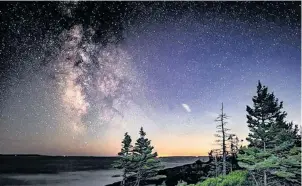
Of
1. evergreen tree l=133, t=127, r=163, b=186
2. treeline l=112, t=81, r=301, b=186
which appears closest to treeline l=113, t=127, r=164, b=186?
evergreen tree l=133, t=127, r=163, b=186

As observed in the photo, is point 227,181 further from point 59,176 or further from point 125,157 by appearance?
point 59,176

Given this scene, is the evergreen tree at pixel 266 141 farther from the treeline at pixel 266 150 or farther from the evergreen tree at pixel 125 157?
the evergreen tree at pixel 125 157

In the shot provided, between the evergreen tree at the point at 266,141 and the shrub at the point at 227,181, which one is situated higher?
the evergreen tree at the point at 266,141

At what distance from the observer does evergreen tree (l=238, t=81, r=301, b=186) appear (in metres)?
12.2

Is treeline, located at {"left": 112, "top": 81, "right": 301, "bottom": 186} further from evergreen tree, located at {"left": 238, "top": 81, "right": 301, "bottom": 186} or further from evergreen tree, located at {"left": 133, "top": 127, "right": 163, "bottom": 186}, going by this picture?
Answer: evergreen tree, located at {"left": 133, "top": 127, "right": 163, "bottom": 186}

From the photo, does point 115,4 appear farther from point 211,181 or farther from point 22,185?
point 22,185

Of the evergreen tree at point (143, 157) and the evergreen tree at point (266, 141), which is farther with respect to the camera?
the evergreen tree at point (143, 157)

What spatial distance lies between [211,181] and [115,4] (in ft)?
30.5

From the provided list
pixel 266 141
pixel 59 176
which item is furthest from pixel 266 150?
pixel 59 176

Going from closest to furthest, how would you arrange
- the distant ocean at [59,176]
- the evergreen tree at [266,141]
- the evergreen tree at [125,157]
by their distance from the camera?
the evergreen tree at [266,141] < the evergreen tree at [125,157] < the distant ocean at [59,176]

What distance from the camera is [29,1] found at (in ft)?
33.2

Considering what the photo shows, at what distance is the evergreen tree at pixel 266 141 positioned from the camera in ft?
39.9

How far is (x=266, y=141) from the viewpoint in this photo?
12945mm

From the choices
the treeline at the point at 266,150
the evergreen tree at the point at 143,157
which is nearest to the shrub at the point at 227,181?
the treeline at the point at 266,150
